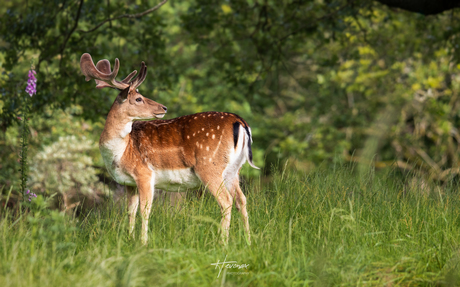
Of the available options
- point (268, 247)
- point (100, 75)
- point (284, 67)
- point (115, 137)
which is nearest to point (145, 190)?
point (115, 137)

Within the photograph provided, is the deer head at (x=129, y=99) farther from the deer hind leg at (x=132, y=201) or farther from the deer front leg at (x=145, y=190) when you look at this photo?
the deer hind leg at (x=132, y=201)

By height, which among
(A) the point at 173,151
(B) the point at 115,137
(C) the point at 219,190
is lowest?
(C) the point at 219,190

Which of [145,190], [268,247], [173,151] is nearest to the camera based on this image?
[268,247]

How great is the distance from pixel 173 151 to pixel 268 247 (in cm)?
141

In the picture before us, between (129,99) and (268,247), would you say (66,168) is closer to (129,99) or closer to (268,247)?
(129,99)

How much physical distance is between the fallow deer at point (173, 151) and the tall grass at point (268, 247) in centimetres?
23

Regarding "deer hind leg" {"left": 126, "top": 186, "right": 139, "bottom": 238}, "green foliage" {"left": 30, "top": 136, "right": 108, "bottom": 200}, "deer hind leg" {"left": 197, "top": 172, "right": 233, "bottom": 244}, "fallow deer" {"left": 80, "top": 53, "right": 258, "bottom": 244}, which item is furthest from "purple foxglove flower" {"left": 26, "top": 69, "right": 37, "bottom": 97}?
"green foliage" {"left": 30, "top": 136, "right": 108, "bottom": 200}

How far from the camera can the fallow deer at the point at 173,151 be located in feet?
13.5

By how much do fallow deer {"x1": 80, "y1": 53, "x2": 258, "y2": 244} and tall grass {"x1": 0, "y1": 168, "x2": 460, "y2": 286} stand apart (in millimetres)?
227

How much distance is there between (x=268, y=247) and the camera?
314 cm

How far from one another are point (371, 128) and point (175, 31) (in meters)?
5.91

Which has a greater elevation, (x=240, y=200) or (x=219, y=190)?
(x=219, y=190)

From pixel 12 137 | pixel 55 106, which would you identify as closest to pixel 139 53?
pixel 55 106

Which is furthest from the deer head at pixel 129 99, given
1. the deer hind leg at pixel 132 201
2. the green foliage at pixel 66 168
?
the green foliage at pixel 66 168
